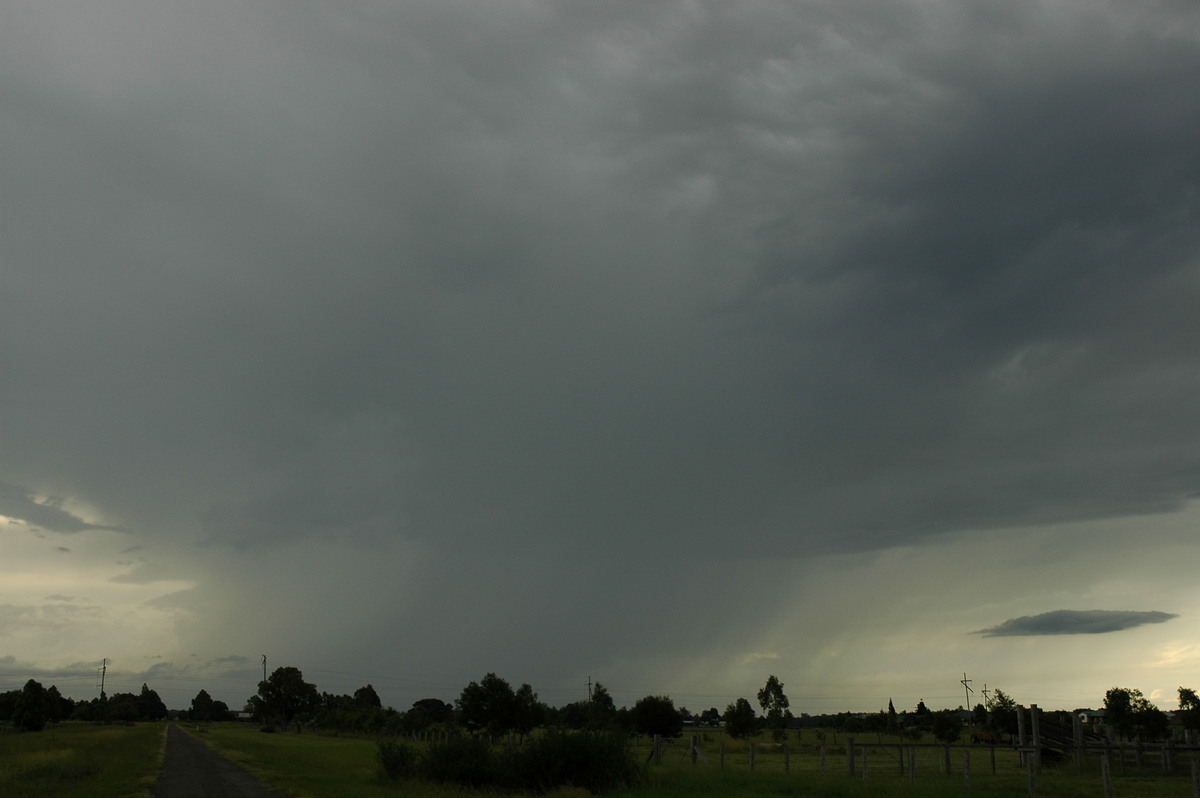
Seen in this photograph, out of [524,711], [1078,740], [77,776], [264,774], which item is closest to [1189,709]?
[1078,740]

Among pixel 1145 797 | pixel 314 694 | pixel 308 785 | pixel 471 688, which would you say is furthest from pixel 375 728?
pixel 1145 797

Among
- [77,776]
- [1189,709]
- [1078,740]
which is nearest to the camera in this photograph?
[77,776]

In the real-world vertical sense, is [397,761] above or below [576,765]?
below

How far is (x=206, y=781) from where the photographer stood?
34.3m

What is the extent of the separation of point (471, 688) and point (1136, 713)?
63.1m

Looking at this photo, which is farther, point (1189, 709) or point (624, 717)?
point (624, 717)

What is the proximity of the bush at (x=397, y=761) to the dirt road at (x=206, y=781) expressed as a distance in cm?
535

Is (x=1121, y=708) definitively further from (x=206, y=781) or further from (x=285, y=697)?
(x=285, y=697)

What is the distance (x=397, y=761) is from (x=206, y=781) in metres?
7.60

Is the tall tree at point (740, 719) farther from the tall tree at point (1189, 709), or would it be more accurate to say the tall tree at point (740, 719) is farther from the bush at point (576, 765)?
the bush at point (576, 765)

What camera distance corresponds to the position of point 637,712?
298 ft

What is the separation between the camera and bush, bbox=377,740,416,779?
3703 centimetres

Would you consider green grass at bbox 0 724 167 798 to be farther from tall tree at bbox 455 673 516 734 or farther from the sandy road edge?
tall tree at bbox 455 673 516 734

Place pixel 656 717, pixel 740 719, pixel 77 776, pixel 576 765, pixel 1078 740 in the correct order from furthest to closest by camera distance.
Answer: pixel 740 719
pixel 656 717
pixel 1078 740
pixel 77 776
pixel 576 765
